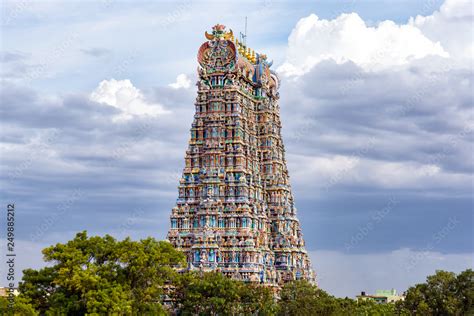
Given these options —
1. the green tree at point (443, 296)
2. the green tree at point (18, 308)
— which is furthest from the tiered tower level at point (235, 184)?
the green tree at point (18, 308)

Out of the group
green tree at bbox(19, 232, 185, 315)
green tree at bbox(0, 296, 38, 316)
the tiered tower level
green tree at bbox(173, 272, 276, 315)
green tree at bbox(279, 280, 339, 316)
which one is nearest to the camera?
green tree at bbox(0, 296, 38, 316)

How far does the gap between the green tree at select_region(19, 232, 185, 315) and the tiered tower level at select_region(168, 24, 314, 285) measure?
28289 millimetres

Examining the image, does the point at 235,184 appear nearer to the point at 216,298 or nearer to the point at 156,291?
the point at 216,298

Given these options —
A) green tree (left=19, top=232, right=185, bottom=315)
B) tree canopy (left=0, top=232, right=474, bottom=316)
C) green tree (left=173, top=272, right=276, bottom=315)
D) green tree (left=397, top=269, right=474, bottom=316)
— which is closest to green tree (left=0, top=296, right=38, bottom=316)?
tree canopy (left=0, top=232, right=474, bottom=316)

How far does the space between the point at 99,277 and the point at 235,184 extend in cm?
4388

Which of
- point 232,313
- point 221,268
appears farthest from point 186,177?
point 232,313

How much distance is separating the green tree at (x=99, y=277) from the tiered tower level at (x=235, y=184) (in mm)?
28289

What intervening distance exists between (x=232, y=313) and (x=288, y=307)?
8.32m

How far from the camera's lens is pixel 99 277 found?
331 feet

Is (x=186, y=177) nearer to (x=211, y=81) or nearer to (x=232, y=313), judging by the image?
(x=211, y=81)

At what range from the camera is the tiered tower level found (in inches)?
5413

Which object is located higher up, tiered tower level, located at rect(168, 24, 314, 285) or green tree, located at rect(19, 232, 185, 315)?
tiered tower level, located at rect(168, 24, 314, 285)

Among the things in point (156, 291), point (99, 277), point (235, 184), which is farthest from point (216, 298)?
point (235, 184)

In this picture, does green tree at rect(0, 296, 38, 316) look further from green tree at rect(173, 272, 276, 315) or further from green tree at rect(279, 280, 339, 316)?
green tree at rect(279, 280, 339, 316)
